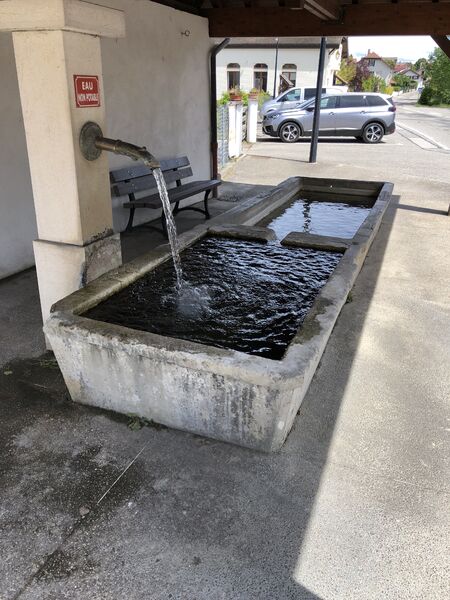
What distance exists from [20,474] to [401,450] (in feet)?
6.79

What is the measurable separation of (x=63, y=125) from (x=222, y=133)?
373 inches

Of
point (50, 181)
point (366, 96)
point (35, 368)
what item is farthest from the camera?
point (366, 96)

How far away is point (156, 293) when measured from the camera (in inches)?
142

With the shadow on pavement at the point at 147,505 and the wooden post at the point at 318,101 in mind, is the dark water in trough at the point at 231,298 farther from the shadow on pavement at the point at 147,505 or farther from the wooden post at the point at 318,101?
the wooden post at the point at 318,101

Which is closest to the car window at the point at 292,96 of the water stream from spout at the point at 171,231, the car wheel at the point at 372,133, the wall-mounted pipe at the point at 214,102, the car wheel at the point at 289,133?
the car wheel at the point at 289,133

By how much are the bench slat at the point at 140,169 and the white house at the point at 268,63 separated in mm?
19988

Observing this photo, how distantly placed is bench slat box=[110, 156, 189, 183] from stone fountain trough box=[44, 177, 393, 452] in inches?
123

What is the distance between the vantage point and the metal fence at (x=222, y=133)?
1177cm

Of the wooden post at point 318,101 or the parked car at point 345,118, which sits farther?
the parked car at point 345,118

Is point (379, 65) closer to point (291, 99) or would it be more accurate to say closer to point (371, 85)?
point (371, 85)

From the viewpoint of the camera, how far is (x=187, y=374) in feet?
8.59

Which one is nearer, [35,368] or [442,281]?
[35,368]

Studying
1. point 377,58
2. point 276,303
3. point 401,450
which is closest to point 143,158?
point 276,303

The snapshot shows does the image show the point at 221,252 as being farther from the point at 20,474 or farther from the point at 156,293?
the point at 20,474
